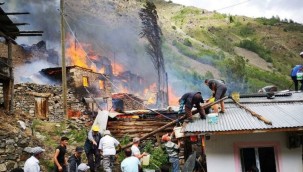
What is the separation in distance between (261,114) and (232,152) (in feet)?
7.33

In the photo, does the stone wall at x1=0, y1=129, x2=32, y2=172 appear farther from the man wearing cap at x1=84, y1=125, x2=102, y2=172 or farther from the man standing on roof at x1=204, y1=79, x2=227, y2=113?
the man standing on roof at x1=204, y1=79, x2=227, y2=113

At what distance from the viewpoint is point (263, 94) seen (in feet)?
49.0

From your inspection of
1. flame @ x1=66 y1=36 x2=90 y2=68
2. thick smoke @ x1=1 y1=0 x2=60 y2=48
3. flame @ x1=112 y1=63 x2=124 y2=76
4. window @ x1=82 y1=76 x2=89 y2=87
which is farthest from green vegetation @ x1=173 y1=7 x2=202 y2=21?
window @ x1=82 y1=76 x2=89 y2=87

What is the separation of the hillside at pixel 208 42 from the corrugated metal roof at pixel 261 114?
44527mm

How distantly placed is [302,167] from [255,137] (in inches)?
65.7

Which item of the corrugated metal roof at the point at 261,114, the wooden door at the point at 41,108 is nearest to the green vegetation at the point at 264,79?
the wooden door at the point at 41,108

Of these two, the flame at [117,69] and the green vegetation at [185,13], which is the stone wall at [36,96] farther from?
the green vegetation at [185,13]

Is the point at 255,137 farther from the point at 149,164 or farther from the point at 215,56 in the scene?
the point at 215,56

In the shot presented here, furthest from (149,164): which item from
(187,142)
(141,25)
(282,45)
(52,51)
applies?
(282,45)

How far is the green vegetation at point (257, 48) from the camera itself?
77625mm

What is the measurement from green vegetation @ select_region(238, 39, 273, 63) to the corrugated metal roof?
2597 inches

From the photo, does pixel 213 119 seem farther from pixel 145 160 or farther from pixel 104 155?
pixel 104 155

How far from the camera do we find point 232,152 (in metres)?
10.7

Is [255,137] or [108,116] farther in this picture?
[108,116]
